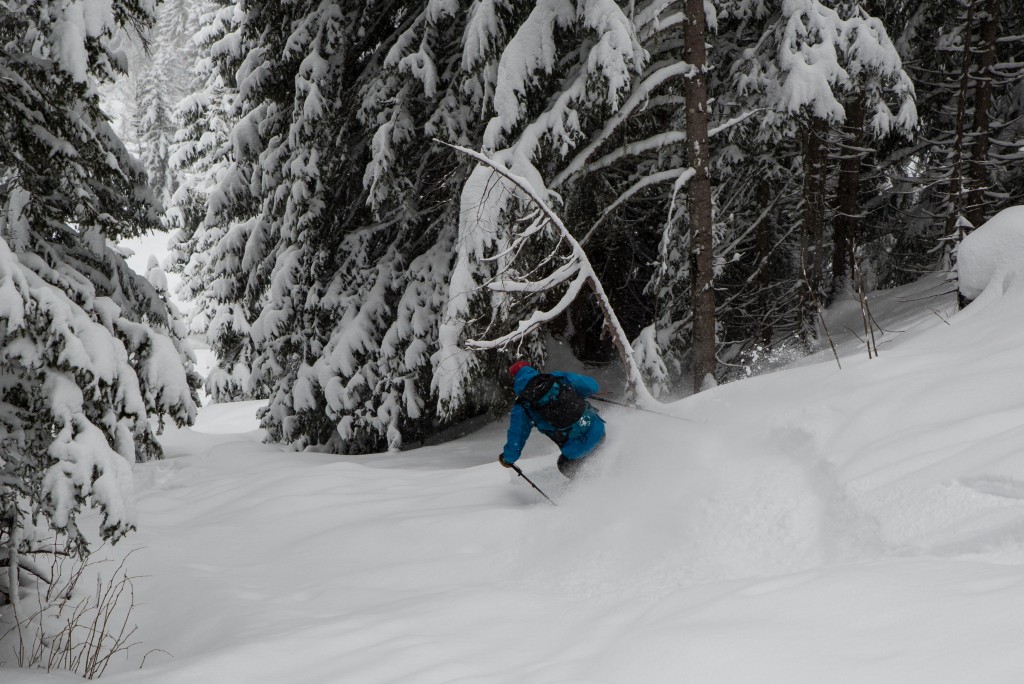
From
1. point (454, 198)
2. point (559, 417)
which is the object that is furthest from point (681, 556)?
point (454, 198)

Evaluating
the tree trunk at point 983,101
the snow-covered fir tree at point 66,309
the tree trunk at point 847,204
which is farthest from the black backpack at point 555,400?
the tree trunk at point 847,204

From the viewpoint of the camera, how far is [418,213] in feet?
32.8

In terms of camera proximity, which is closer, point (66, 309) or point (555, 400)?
point (66, 309)

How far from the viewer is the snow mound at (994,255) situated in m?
5.58

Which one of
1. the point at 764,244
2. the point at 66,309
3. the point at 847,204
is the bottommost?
the point at 66,309

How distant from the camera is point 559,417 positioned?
5.91 m

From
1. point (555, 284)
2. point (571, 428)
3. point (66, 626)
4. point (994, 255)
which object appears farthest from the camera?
point (555, 284)

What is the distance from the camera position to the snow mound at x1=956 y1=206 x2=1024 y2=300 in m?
5.58

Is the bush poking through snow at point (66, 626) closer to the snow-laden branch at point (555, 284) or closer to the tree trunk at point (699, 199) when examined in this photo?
the snow-laden branch at point (555, 284)

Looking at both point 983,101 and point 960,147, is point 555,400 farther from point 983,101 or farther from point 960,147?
point 983,101

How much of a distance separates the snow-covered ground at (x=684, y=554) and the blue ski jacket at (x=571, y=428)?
0.79 ft

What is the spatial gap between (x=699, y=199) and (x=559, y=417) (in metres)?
3.17

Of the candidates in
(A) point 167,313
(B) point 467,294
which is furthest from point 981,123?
(A) point 167,313

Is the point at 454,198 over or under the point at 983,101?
under
